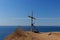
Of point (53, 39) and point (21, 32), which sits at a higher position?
point (21, 32)

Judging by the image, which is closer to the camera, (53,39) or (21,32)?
(21,32)

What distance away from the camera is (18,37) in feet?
43.0

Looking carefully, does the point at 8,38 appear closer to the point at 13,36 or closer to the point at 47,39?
the point at 13,36

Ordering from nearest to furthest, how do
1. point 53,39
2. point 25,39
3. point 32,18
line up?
point 25,39 → point 53,39 → point 32,18

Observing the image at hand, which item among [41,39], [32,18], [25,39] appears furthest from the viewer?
[32,18]

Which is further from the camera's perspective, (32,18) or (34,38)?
(32,18)

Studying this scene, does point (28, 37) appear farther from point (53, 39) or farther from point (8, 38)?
point (53, 39)

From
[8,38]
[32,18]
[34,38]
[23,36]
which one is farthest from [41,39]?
[32,18]

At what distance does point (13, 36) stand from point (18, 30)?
598 millimetres

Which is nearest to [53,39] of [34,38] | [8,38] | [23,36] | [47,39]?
[47,39]

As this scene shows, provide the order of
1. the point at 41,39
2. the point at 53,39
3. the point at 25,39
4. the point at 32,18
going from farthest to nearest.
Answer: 1. the point at 32,18
2. the point at 53,39
3. the point at 41,39
4. the point at 25,39

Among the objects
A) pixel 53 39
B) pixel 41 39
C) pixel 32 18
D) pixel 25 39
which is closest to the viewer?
pixel 25 39

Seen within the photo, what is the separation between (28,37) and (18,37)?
0.82 meters

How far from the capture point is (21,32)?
13.4 m
